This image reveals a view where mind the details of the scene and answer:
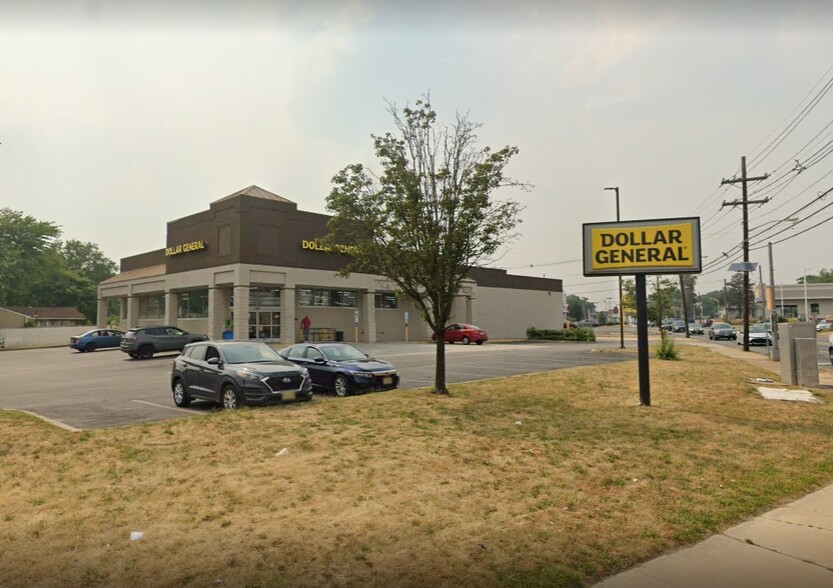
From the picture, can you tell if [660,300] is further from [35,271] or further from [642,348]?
[35,271]

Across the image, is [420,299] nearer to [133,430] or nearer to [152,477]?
[133,430]

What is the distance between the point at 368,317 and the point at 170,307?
1590 centimetres

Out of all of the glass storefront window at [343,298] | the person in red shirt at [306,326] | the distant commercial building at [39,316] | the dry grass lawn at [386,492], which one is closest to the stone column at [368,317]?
the glass storefront window at [343,298]

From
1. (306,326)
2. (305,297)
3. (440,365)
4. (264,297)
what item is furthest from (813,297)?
(440,365)

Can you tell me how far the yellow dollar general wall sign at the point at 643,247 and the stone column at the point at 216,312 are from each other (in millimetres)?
30533

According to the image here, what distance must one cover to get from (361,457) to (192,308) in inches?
1538

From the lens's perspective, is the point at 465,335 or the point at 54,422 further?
the point at 465,335

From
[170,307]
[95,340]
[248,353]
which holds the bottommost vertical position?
[95,340]

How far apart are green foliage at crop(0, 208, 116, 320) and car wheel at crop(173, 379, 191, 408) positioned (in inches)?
2308

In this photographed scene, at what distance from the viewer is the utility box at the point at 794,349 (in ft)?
46.5

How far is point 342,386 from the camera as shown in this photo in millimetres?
13359

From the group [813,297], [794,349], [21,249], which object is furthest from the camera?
[813,297]

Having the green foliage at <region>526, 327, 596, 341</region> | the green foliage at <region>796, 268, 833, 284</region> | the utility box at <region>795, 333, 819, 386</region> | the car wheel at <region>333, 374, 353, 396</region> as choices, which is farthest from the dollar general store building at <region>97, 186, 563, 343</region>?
the green foliage at <region>796, 268, 833, 284</region>

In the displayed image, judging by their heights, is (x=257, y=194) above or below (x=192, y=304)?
above
